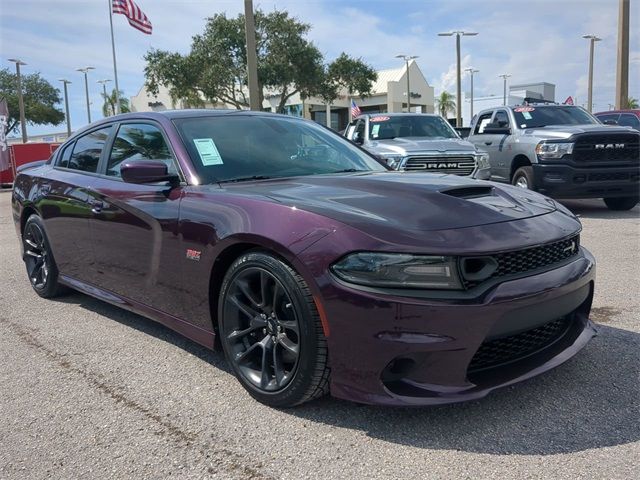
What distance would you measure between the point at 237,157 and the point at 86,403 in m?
1.64

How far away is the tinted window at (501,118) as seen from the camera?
10297mm

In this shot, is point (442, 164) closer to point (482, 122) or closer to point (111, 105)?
point (482, 122)

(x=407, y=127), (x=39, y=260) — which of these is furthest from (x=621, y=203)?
(x=39, y=260)

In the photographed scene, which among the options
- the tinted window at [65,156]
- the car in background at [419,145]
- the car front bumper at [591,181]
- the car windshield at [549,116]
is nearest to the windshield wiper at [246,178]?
the tinted window at [65,156]

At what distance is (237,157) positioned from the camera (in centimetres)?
348

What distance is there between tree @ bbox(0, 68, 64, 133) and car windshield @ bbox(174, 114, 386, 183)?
2090 inches

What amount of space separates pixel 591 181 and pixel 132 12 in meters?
21.2

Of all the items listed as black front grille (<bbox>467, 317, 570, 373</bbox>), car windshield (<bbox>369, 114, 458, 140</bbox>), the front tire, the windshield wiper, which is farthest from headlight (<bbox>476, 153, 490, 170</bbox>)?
the front tire

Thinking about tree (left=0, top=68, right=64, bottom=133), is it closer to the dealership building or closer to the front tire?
the dealership building

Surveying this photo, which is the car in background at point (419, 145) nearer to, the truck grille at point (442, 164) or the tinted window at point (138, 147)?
the truck grille at point (442, 164)

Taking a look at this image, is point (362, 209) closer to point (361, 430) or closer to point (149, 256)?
point (361, 430)

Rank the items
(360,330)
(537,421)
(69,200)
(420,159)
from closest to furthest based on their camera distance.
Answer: (360,330) → (537,421) → (69,200) → (420,159)

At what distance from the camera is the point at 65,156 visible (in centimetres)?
489

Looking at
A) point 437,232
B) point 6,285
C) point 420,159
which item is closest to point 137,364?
point 437,232
